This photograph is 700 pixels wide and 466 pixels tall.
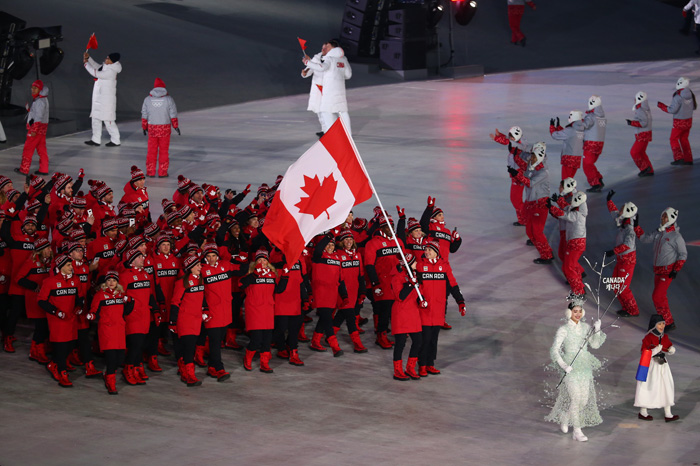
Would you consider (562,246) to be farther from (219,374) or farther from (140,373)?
(140,373)

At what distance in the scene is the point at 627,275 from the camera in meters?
14.5

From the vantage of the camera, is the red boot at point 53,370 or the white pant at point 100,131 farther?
the white pant at point 100,131

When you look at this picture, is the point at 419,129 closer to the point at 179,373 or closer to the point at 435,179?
the point at 435,179

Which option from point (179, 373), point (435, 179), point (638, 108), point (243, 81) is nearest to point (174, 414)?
point (179, 373)

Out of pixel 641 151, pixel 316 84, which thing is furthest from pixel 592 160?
pixel 316 84

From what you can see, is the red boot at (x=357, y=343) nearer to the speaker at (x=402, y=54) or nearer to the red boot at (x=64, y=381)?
the red boot at (x=64, y=381)

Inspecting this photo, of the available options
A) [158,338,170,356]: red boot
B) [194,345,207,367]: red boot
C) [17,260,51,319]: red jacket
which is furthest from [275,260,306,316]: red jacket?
[17,260,51,319]: red jacket

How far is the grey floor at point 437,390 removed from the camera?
1045 centimetres

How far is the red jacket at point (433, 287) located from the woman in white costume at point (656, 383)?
2.41 meters

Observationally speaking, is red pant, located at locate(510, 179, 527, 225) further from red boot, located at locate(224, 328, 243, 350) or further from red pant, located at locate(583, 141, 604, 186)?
red boot, located at locate(224, 328, 243, 350)

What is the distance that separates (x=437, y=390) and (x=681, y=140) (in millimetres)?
11881

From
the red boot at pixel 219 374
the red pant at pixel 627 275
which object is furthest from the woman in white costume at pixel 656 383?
the red boot at pixel 219 374

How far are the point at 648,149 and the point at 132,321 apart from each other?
15101mm

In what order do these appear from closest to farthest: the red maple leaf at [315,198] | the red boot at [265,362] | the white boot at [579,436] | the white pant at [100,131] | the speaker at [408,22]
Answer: the white boot at [579,436], the red maple leaf at [315,198], the red boot at [265,362], the white pant at [100,131], the speaker at [408,22]
